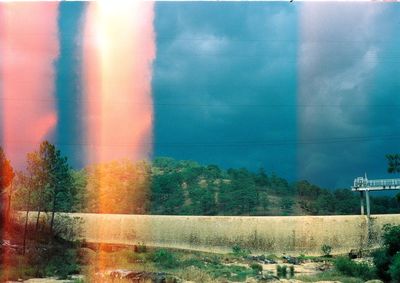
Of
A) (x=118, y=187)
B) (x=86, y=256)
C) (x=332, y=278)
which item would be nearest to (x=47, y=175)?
(x=86, y=256)

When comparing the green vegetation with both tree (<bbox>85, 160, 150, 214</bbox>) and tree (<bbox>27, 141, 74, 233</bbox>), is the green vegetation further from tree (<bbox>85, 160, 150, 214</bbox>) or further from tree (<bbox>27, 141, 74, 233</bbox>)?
tree (<bbox>27, 141, 74, 233</bbox>)

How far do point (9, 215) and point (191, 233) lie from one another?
49.5 feet

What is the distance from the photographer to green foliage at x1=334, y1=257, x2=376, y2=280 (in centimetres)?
2433

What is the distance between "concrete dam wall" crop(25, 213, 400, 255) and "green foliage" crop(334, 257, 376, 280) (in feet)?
43.4

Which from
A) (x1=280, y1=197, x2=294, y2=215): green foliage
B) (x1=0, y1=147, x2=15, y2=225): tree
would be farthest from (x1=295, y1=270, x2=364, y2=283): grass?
(x1=280, y1=197, x2=294, y2=215): green foliage

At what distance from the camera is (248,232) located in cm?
4084

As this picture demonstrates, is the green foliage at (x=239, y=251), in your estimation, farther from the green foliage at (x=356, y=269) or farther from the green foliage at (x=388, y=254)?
the green foliage at (x=388, y=254)

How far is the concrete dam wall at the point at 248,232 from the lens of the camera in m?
40.2

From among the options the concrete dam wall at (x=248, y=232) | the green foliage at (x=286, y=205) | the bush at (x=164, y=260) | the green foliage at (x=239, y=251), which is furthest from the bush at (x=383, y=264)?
the green foliage at (x=286, y=205)

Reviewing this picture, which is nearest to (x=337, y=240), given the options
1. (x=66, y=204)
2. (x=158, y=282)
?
(x=66, y=204)

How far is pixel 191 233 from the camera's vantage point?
40625 mm

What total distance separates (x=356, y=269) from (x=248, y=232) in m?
15.5

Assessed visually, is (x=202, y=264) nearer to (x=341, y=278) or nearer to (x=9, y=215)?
(x=341, y=278)

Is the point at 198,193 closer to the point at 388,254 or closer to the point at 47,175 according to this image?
Result: the point at 47,175
